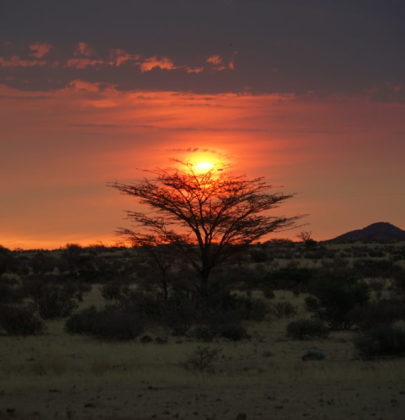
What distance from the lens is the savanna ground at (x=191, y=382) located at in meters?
11.6

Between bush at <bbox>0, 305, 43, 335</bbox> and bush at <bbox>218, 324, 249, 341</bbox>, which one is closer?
bush at <bbox>218, 324, 249, 341</bbox>

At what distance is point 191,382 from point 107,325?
8430 mm

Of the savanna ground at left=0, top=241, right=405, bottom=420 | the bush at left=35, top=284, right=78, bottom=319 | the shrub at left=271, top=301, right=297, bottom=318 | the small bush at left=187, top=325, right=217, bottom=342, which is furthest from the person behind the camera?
the shrub at left=271, top=301, right=297, bottom=318

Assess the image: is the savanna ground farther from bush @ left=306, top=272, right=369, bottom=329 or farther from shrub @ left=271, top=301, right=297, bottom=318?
shrub @ left=271, top=301, right=297, bottom=318

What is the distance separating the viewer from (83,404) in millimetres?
12250

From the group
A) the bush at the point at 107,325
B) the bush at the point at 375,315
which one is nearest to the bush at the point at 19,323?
the bush at the point at 107,325

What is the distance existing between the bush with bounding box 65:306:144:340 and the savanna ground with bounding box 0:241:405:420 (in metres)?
0.55

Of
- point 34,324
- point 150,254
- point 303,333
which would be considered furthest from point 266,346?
point 150,254

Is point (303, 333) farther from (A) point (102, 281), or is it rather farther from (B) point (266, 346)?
(A) point (102, 281)

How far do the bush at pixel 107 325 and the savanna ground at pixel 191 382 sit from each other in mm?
555

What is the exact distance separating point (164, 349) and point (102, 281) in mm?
36911

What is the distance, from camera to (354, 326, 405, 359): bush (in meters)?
18.2

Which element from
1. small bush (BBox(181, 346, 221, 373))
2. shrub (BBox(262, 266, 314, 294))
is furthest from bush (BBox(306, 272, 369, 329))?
shrub (BBox(262, 266, 314, 294))

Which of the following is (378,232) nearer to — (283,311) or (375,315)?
(283,311)
